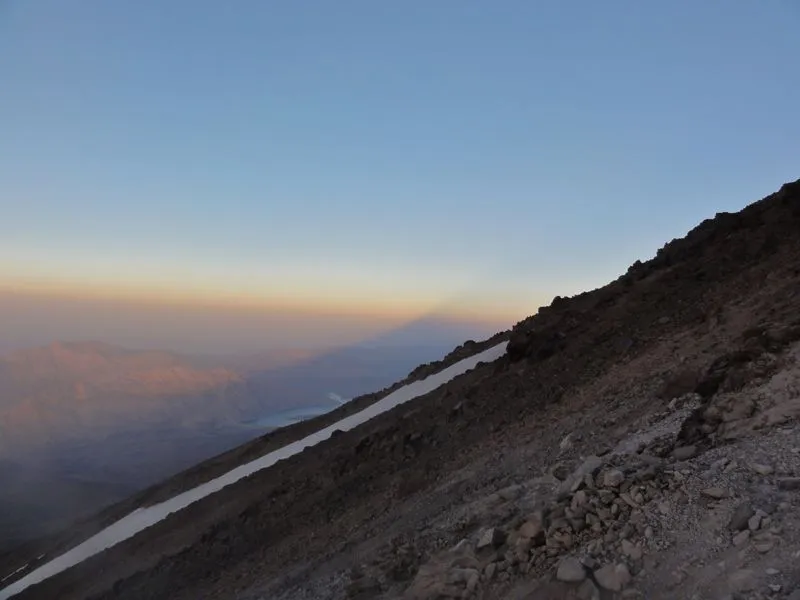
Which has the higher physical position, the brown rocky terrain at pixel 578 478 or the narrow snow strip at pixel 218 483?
the narrow snow strip at pixel 218 483

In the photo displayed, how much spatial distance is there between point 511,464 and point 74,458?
494 ft

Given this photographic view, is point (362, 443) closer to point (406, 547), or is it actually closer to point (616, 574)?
point (406, 547)

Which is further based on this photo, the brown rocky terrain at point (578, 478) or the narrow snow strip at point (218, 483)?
the narrow snow strip at point (218, 483)

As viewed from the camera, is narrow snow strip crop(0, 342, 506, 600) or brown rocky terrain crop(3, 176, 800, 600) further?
narrow snow strip crop(0, 342, 506, 600)

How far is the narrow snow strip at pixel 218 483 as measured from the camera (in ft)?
73.4

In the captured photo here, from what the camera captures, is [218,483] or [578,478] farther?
[218,483]

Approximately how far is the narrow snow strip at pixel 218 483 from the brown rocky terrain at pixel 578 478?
124 inches

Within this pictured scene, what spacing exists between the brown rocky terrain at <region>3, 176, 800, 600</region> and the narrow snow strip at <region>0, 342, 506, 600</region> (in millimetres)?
3138

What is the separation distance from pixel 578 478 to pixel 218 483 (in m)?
19.9

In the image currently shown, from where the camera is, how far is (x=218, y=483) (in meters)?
23.3

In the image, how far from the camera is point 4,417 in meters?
165

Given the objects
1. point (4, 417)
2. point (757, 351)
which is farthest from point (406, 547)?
point (4, 417)

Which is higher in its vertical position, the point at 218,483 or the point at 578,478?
the point at 218,483

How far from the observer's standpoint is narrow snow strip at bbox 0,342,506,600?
22.4 meters
